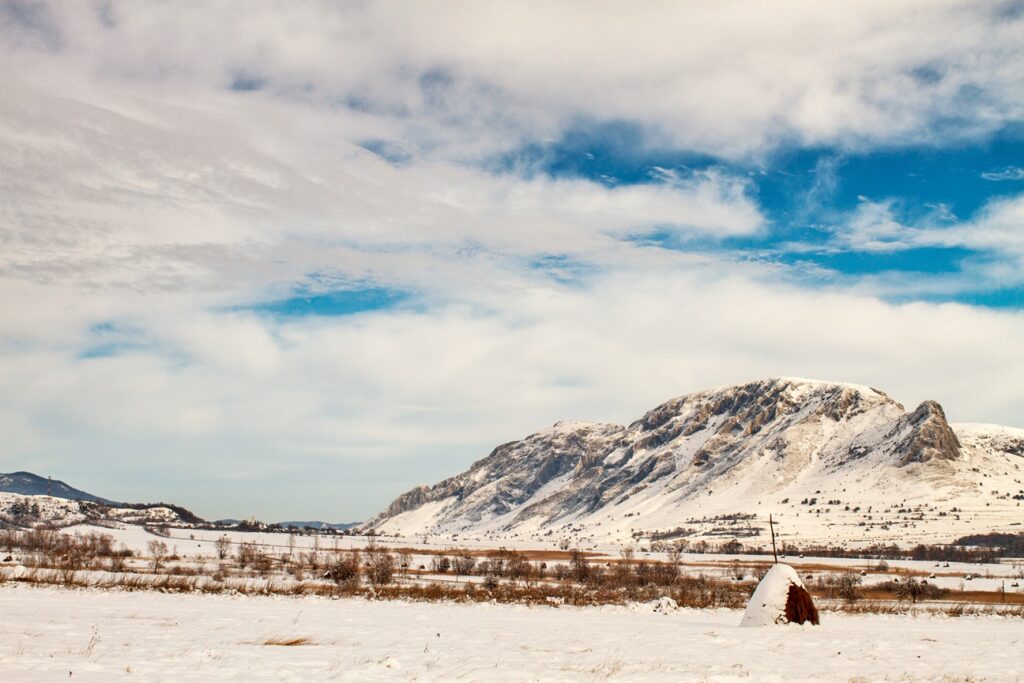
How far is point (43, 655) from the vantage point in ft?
60.3

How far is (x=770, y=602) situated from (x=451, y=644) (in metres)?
16.3

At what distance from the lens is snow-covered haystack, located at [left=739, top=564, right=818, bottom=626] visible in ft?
119

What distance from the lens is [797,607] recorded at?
36.8m

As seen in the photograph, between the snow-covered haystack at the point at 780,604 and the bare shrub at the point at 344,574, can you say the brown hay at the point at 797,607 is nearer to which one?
the snow-covered haystack at the point at 780,604

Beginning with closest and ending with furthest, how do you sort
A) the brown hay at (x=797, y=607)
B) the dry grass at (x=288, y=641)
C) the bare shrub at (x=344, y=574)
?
the dry grass at (x=288, y=641)
the brown hay at (x=797, y=607)
the bare shrub at (x=344, y=574)

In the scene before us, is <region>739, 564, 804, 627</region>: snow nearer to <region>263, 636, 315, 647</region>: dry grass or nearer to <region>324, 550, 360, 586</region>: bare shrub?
<region>263, 636, 315, 647</region>: dry grass

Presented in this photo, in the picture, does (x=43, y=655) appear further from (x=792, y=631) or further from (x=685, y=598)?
(x=685, y=598)

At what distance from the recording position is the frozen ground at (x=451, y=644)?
60.6 ft

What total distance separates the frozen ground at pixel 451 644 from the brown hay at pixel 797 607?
1060 millimetres

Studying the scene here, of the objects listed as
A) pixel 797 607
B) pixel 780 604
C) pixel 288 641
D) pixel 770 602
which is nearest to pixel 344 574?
pixel 770 602

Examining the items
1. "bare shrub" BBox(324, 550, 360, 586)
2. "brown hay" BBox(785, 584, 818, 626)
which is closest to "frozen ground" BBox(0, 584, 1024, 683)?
"brown hay" BBox(785, 584, 818, 626)

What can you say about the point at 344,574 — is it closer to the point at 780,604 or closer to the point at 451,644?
the point at 780,604

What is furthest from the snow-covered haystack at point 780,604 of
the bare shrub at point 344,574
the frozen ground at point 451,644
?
the bare shrub at point 344,574

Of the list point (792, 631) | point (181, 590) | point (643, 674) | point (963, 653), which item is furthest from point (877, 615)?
point (181, 590)
